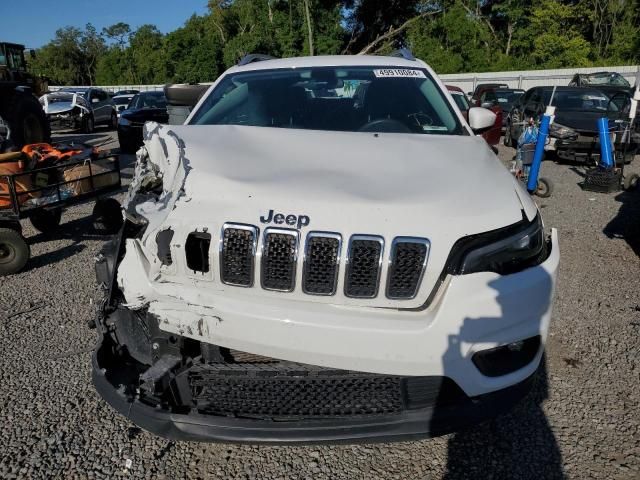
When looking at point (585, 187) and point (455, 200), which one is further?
point (585, 187)

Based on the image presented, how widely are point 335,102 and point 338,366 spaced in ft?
6.70

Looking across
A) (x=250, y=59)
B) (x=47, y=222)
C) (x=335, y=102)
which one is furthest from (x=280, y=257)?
(x=47, y=222)

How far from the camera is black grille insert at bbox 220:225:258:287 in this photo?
197 centimetres

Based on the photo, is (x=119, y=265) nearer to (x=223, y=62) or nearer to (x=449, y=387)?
A: (x=449, y=387)

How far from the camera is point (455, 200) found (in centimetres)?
207

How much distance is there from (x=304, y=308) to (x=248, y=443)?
0.57 meters

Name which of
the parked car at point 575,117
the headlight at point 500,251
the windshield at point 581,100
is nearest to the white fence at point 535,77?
the parked car at point 575,117

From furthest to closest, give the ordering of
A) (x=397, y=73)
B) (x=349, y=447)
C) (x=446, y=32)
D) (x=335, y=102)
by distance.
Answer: (x=446, y=32) < (x=397, y=73) < (x=335, y=102) < (x=349, y=447)

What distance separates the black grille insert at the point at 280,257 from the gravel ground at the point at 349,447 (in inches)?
39.4

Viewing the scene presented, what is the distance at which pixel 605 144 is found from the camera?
8.06 m

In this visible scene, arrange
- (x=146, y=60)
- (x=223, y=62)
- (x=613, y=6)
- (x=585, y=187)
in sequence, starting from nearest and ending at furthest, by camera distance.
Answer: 1. (x=585, y=187)
2. (x=613, y=6)
3. (x=223, y=62)
4. (x=146, y=60)

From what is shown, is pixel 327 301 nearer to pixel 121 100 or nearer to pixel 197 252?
pixel 197 252

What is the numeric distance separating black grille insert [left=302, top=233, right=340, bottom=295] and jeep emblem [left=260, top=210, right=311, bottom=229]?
57mm

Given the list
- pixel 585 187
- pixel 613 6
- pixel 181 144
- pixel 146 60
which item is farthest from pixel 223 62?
pixel 181 144
